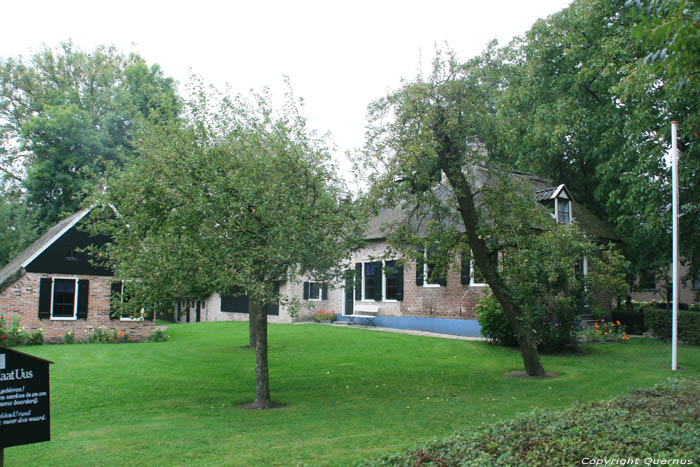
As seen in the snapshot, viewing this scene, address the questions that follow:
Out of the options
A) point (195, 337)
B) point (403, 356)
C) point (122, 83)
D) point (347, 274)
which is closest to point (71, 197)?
point (122, 83)

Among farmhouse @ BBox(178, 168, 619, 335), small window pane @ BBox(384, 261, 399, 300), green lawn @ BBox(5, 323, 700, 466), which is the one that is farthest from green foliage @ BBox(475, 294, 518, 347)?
small window pane @ BBox(384, 261, 399, 300)

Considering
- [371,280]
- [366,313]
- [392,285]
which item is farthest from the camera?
[371,280]

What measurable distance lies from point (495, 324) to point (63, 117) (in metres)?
24.8

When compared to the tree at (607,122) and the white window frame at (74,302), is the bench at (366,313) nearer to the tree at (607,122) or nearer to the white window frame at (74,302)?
the tree at (607,122)

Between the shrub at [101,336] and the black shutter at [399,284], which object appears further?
the black shutter at [399,284]

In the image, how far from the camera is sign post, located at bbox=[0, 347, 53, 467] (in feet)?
17.5

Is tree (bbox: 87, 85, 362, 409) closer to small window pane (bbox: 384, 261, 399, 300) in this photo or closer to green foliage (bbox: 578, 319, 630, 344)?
green foliage (bbox: 578, 319, 630, 344)

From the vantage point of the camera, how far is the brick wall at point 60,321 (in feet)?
65.3

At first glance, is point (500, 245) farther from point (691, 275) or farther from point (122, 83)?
point (122, 83)

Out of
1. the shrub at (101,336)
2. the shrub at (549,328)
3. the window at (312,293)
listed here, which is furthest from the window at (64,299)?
the shrub at (549,328)

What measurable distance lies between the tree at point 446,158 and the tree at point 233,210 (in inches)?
63.1

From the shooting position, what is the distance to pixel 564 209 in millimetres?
21156

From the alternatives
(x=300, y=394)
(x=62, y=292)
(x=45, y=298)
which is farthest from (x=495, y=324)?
(x=45, y=298)

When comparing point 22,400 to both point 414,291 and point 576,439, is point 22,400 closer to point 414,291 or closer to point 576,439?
point 576,439
